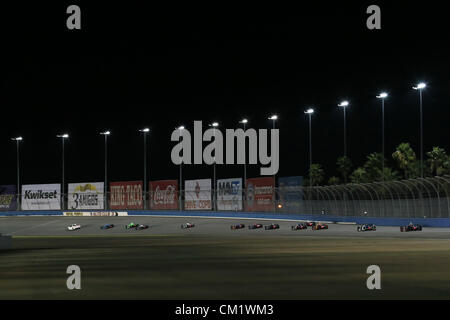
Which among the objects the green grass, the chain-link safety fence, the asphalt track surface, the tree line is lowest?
the asphalt track surface

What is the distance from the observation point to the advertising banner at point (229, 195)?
63906 mm

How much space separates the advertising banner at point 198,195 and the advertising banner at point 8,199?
23688 mm

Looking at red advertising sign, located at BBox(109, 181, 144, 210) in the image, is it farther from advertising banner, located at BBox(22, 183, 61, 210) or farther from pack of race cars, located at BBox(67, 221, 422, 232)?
pack of race cars, located at BBox(67, 221, 422, 232)

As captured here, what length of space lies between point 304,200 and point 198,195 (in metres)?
16.0

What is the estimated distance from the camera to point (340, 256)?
22.3 meters

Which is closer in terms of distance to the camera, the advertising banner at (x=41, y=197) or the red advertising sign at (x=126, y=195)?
the red advertising sign at (x=126, y=195)

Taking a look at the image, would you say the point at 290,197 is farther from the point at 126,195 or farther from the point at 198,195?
the point at 126,195

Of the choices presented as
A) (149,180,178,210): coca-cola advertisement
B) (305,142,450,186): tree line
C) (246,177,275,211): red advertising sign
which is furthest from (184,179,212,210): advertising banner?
(305,142,450,186): tree line

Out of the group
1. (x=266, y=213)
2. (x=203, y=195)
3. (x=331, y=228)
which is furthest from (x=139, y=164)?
(x=331, y=228)

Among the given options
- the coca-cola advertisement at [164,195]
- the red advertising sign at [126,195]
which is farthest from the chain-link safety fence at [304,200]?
the red advertising sign at [126,195]

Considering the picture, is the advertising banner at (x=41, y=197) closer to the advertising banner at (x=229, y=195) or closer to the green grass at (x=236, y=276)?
the advertising banner at (x=229, y=195)

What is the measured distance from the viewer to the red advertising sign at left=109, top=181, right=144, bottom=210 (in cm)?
7581

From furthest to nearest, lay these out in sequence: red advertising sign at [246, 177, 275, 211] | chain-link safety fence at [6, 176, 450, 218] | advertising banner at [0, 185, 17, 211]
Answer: advertising banner at [0, 185, 17, 211] → red advertising sign at [246, 177, 275, 211] → chain-link safety fence at [6, 176, 450, 218]
